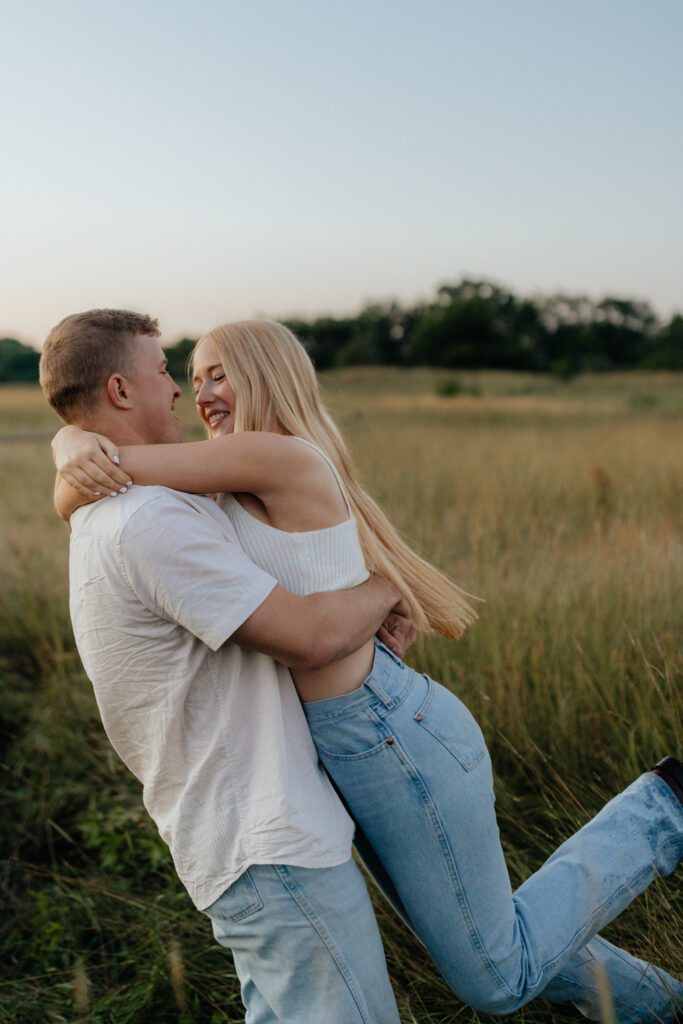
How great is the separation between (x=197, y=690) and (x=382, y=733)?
406 millimetres

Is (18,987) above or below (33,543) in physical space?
below

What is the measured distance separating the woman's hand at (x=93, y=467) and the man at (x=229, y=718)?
37 mm

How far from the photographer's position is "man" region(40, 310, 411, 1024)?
5.29 feet

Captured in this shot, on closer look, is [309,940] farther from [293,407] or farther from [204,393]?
[204,393]

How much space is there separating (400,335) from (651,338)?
75.4ft

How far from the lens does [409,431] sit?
631 inches

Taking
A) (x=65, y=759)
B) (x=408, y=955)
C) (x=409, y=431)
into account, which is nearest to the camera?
(x=408, y=955)

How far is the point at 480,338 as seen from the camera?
71.3 meters

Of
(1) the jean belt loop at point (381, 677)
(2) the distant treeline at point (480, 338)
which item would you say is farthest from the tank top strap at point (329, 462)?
(2) the distant treeline at point (480, 338)

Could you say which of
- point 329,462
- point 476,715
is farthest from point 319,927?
point 476,715

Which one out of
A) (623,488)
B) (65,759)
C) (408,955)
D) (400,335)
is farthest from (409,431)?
(400,335)

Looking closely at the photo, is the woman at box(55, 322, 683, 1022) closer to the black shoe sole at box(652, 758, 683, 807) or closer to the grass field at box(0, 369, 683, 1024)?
the black shoe sole at box(652, 758, 683, 807)

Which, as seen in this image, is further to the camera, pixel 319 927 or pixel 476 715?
pixel 476 715

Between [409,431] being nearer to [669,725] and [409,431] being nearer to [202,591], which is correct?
[669,725]
